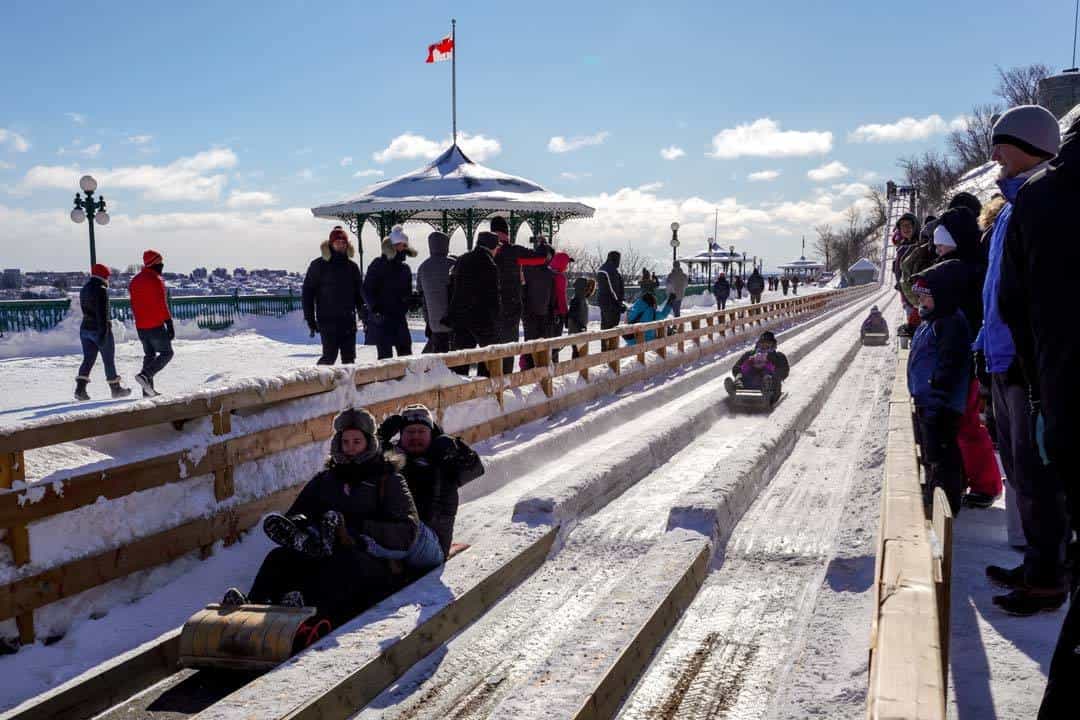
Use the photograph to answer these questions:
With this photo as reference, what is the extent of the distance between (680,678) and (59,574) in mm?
2699

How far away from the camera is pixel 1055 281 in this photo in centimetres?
237

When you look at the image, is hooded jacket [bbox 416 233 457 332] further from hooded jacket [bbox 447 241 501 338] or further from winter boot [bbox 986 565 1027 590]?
winter boot [bbox 986 565 1027 590]

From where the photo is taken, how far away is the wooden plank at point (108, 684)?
3.26m

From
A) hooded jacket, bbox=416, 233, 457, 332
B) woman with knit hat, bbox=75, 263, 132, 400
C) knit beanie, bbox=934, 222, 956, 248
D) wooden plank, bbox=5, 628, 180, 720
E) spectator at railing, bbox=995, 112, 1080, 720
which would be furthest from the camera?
woman with knit hat, bbox=75, 263, 132, 400

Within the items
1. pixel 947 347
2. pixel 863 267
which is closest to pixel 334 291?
pixel 947 347

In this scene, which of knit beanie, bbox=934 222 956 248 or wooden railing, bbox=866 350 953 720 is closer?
wooden railing, bbox=866 350 953 720

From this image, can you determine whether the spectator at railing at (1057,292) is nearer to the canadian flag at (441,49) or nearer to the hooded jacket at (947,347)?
the hooded jacket at (947,347)

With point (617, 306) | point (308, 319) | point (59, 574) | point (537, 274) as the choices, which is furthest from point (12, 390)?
point (59, 574)

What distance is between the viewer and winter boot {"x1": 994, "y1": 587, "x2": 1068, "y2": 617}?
3.72m

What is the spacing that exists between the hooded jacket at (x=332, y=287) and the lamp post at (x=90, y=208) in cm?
1135

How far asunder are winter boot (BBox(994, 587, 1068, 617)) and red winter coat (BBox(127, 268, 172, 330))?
9.22 metres

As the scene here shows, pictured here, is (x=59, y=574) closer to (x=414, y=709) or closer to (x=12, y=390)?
(x=414, y=709)

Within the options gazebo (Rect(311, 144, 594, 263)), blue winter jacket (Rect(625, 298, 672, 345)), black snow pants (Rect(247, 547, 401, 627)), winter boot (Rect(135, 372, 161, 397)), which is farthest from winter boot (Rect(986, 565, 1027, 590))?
gazebo (Rect(311, 144, 594, 263))

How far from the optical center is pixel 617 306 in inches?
557
